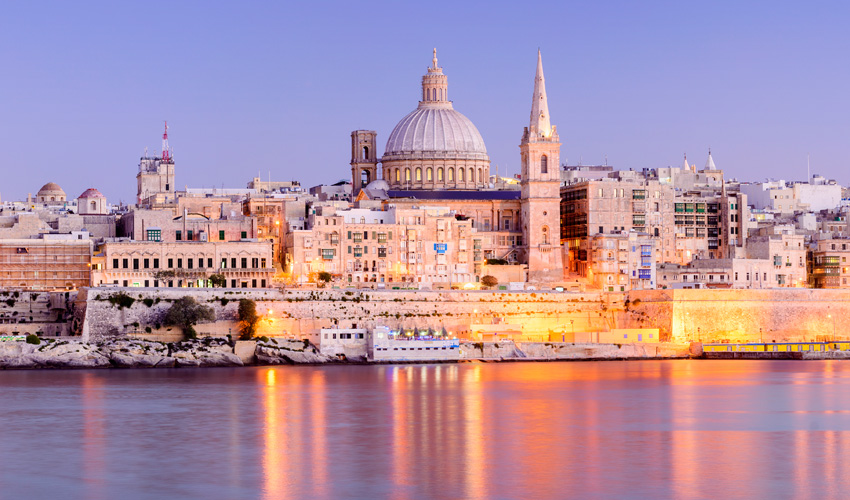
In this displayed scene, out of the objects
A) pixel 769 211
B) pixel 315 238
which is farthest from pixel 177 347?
pixel 769 211

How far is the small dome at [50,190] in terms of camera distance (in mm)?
92375

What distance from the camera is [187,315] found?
49.7 meters

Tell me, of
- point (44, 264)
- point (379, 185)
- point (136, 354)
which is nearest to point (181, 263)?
point (44, 264)

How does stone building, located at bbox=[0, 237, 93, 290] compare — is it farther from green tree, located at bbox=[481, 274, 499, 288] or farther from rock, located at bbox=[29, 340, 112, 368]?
green tree, located at bbox=[481, 274, 499, 288]

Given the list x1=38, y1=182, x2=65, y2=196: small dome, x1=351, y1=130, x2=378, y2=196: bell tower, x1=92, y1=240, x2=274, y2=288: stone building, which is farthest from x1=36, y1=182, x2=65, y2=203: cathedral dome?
x1=92, y1=240, x2=274, y2=288: stone building

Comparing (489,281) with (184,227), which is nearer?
(489,281)

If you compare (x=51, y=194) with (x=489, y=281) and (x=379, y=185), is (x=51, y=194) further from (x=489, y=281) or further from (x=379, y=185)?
(x=489, y=281)

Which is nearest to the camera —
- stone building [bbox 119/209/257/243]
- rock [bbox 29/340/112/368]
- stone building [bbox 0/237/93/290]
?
rock [bbox 29/340/112/368]

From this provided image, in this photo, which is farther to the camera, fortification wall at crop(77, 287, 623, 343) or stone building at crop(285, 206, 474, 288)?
stone building at crop(285, 206, 474, 288)

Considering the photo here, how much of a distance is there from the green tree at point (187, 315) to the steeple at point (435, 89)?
24.8m

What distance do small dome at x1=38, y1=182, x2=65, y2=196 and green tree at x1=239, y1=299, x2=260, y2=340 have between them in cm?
4540

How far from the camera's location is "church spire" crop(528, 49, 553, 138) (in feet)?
210

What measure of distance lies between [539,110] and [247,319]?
65.6 ft

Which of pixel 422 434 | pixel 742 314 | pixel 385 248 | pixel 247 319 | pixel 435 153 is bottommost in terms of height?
pixel 422 434
